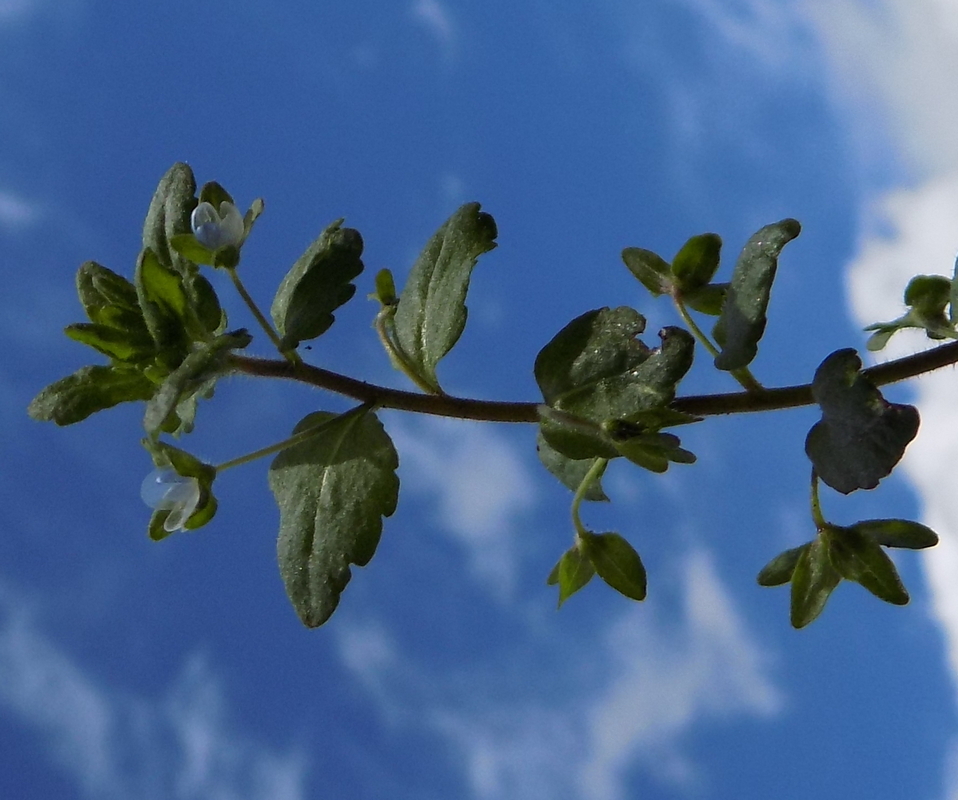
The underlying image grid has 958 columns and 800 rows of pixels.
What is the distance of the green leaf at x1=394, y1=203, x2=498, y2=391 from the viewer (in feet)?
3.26

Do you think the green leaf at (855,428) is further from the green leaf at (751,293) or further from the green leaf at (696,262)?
the green leaf at (696,262)

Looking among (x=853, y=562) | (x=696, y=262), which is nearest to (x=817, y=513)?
(x=853, y=562)

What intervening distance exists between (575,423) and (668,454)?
78 mm

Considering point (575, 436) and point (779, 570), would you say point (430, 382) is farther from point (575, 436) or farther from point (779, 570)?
point (779, 570)

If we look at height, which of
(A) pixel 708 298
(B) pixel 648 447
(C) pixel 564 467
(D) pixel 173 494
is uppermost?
(A) pixel 708 298

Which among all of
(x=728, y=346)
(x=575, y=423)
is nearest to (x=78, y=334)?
(x=575, y=423)

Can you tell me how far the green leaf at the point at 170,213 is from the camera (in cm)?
102

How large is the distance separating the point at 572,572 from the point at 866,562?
0.27 m

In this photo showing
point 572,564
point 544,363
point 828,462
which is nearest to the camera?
point 828,462

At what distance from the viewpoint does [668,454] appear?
2.71 feet

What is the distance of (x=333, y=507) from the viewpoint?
37.5 inches

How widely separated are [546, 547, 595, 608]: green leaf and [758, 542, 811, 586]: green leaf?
163mm

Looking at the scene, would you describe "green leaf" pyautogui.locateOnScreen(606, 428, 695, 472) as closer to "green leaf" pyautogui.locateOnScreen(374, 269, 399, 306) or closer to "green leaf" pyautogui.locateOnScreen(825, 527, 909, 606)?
"green leaf" pyautogui.locateOnScreen(825, 527, 909, 606)

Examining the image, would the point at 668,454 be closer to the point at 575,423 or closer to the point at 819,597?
the point at 575,423
